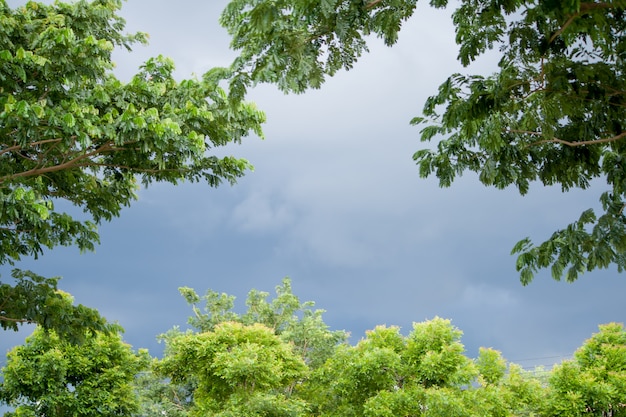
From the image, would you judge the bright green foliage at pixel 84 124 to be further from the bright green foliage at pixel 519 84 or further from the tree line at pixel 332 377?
the tree line at pixel 332 377

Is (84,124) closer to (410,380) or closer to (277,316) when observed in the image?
(410,380)

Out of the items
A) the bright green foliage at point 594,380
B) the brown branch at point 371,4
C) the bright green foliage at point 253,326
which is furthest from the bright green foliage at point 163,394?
the brown branch at point 371,4

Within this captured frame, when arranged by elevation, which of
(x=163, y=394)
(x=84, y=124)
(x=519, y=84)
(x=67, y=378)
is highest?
(x=163, y=394)

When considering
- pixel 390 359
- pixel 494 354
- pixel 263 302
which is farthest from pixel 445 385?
pixel 263 302

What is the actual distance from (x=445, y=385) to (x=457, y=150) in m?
10.8

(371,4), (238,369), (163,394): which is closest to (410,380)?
(238,369)

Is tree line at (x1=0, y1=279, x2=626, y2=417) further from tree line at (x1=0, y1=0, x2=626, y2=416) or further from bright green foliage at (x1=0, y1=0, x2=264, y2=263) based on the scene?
bright green foliage at (x1=0, y1=0, x2=264, y2=263)

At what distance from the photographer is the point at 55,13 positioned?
31.1 feet

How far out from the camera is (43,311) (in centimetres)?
984

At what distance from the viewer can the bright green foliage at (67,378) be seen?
17234 millimetres

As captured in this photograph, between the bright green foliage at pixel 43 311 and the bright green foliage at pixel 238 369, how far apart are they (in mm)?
7676

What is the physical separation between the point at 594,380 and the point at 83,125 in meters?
15.2

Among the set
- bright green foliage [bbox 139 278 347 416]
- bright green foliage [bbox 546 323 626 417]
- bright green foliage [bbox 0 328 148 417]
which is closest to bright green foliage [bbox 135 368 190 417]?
bright green foliage [bbox 139 278 347 416]

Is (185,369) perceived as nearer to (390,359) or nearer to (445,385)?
(390,359)
